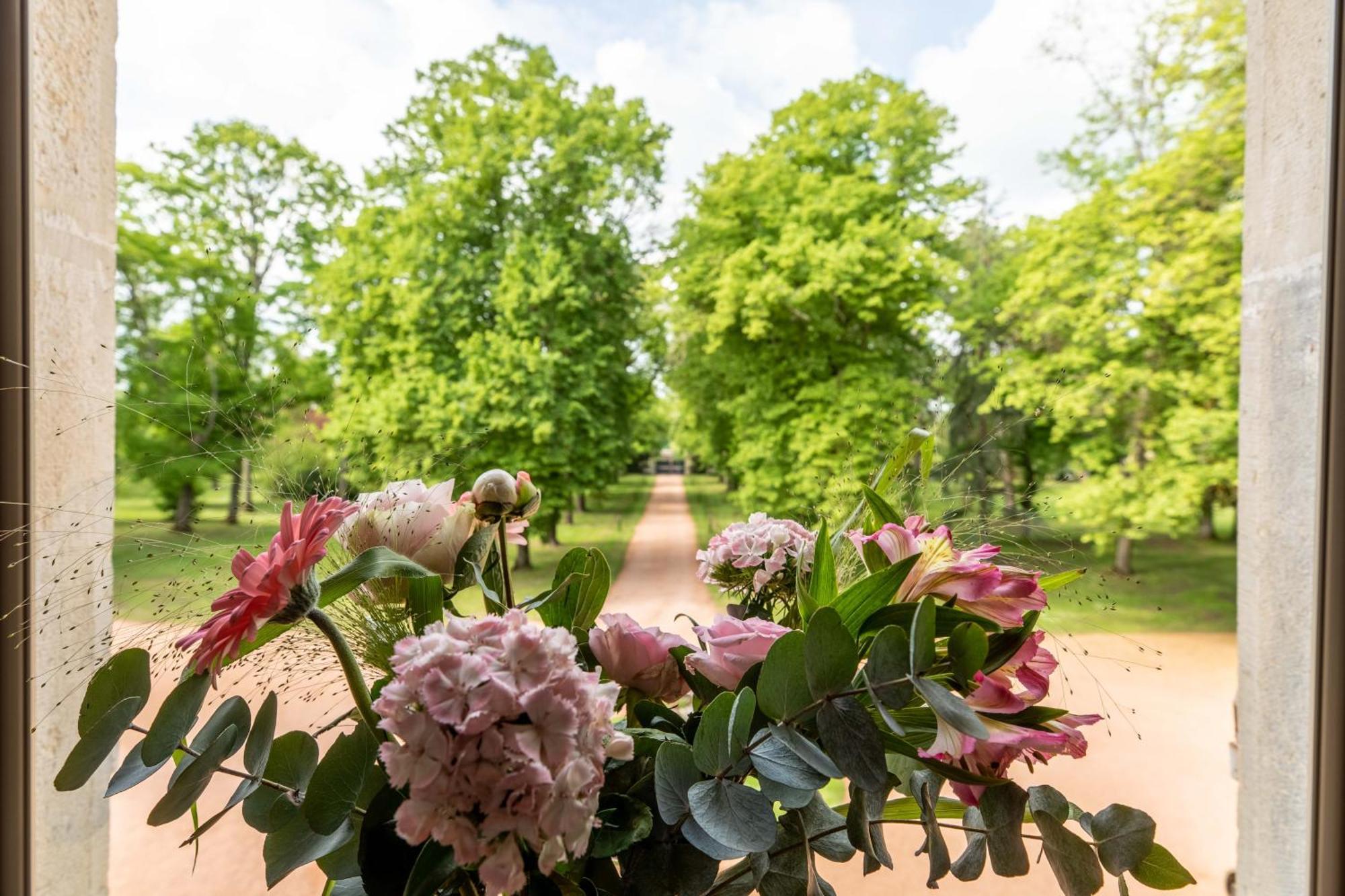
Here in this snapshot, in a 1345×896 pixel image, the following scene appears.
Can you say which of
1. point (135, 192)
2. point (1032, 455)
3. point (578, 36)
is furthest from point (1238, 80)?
point (135, 192)

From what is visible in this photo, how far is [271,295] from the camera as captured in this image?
138 cm

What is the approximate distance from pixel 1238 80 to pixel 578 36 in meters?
1.44

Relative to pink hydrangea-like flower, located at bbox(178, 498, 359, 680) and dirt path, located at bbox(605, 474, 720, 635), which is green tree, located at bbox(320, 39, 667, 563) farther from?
pink hydrangea-like flower, located at bbox(178, 498, 359, 680)

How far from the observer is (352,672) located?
1.04 ft

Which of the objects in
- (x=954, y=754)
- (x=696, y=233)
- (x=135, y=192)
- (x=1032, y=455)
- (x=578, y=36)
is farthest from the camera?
(x=696, y=233)

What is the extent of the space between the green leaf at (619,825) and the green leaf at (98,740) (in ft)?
0.72

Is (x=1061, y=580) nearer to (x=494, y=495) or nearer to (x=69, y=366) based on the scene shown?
(x=494, y=495)

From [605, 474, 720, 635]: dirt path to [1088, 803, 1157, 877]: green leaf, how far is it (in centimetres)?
105

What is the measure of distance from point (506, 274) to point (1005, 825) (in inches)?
67.3

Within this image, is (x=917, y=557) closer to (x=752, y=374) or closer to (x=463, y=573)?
(x=463, y=573)

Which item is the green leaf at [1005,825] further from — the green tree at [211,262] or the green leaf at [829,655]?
the green tree at [211,262]

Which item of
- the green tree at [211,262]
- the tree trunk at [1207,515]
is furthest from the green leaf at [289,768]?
the tree trunk at [1207,515]

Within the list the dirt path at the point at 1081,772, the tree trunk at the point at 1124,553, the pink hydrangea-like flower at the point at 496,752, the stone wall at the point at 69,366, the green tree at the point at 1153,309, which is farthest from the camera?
the tree trunk at the point at 1124,553

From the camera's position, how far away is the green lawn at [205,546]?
0.38 metres
